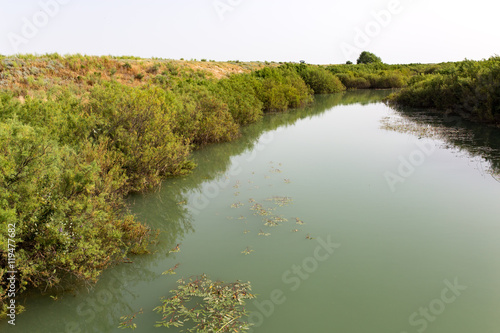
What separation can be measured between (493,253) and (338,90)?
159ft

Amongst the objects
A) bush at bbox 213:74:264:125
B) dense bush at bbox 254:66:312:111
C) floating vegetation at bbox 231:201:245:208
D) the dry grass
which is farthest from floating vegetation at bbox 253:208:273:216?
dense bush at bbox 254:66:312:111

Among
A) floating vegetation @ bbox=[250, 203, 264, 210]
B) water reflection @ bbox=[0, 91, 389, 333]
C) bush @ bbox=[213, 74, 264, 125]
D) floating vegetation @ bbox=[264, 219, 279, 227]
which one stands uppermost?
bush @ bbox=[213, 74, 264, 125]

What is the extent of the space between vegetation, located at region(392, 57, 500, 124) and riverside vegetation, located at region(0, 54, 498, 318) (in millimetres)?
238

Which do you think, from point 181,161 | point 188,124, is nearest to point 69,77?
point 188,124

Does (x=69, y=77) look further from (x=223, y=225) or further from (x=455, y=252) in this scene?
(x=455, y=252)

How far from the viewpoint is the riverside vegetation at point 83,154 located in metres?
5.39

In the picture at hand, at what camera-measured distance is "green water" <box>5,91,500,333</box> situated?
521 centimetres

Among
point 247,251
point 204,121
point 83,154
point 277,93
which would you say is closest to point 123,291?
point 247,251

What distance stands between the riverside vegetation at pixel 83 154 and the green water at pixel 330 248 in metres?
0.59

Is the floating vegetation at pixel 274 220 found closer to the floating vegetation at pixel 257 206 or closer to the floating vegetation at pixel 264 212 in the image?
the floating vegetation at pixel 264 212

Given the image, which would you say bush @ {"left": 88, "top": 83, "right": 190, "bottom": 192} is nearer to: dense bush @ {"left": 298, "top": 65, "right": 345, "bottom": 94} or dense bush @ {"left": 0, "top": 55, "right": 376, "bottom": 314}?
dense bush @ {"left": 0, "top": 55, "right": 376, "bottom": 314}

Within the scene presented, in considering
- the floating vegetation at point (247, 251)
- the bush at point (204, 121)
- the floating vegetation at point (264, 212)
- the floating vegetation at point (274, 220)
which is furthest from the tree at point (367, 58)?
the floating vegetation at point (247, 251)

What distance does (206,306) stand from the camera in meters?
5.34

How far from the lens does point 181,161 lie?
11.9 meters
